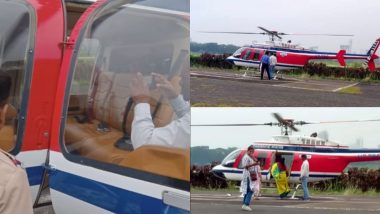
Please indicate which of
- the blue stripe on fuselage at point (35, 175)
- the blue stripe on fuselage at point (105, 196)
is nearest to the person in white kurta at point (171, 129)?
the blue stripe on fuselage at point (105, 196)

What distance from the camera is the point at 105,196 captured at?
11.4 feet

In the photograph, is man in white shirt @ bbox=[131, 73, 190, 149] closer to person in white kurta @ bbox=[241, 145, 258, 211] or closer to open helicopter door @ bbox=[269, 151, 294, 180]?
person in white kurta @ bbox=[241, 145, 258, 211]

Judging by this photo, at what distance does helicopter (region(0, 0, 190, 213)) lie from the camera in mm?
3268

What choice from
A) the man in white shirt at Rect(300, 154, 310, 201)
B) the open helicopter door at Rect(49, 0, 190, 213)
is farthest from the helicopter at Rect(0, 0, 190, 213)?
the man in white shirt at Rect(300, 154, 310, 201)

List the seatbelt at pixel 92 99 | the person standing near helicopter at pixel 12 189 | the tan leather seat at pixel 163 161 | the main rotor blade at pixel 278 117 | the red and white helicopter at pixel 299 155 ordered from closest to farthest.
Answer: the person standing near helicopter at pixel 12 189, the tan leather seat at pixel 163 161, the main rotor blade at pixel 278 117, the red and white helicopter at pixel 299 155, the seatbelt at pixel 92 99

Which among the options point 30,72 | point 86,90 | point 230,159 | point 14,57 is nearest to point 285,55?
point 230,159

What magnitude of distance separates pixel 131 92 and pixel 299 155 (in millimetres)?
961

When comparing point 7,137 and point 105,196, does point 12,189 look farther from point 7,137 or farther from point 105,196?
point 7,137

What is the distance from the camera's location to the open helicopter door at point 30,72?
3682mm

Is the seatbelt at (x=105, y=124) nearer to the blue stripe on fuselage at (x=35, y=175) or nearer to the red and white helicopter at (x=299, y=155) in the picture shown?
the blue stripe on fuselage at (x=35, y=175)

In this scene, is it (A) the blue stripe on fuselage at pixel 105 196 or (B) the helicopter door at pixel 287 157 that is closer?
(A) the blue stripe on fuselage at pixel 105 196

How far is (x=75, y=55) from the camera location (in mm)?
3713

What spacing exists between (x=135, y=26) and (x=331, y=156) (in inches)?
48.5

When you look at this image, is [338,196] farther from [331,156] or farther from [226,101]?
[226,101]
